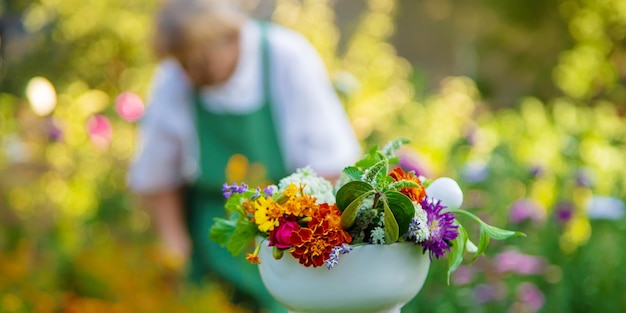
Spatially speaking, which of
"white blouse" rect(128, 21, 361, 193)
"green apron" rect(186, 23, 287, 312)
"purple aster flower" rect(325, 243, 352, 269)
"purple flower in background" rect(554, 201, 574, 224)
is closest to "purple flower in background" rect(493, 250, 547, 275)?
"purple flower in background" rect(554, 201, 574, 224)

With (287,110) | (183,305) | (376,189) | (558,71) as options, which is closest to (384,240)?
(376,189)

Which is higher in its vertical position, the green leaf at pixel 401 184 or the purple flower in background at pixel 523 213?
the purple flower in background at pixel 523 213

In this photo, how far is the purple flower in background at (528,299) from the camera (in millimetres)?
2248

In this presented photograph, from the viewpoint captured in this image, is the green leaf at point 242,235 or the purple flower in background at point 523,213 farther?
the purple flower in background at point 523,213

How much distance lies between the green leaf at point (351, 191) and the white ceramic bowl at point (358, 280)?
5 cm

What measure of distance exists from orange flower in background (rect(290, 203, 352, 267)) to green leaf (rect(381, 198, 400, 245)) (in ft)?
0.13

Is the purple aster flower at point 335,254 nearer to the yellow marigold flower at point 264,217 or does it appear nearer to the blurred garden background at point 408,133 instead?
the yellow marigold flower at point 264,217

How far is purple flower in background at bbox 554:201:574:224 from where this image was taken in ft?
7.62

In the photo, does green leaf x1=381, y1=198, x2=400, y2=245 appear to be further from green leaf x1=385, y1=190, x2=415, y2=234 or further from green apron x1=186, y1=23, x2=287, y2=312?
green apron x1=186, y1=23, x2=287, y2=312

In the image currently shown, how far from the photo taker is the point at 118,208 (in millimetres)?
4133

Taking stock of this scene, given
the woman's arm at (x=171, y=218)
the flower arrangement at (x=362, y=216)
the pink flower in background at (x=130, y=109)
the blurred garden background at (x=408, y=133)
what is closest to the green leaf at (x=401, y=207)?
Answer: the flower arrangement at (x=362, y=216)

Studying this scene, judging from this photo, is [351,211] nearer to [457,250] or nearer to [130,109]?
[457,250]

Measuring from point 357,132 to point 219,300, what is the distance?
1.97m

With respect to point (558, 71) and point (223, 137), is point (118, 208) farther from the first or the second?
point (558, 71)
